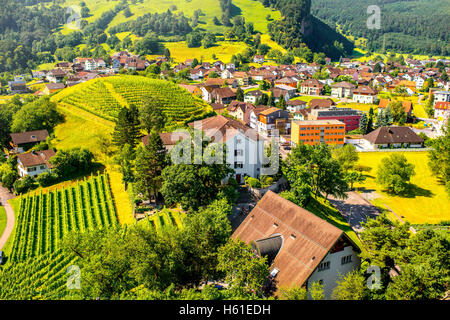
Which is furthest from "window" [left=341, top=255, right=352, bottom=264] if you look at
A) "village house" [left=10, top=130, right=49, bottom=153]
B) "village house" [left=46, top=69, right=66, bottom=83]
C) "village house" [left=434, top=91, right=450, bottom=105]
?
"village house" [left=46, top=69, right=66, bottom=83]

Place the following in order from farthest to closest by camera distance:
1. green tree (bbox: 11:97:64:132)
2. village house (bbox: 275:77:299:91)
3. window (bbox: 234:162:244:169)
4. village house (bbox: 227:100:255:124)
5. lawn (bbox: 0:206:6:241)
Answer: village house (bbox: 275:77:299:91), village house (bbox: 227:100:255:124), green tree (bbox: 11:97:64:132), window (bbox: 234:162:244:169), lawn (bbox: 0:206:6:241)

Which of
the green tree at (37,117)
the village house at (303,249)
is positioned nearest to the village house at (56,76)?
the green tree at (37,117)

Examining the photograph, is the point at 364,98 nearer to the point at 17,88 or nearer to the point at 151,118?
the point at 151,118

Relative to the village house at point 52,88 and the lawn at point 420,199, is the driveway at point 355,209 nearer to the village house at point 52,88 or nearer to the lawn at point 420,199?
the lawn at point 420,199

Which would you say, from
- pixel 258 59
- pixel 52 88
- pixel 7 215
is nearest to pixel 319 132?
pixel 7 215

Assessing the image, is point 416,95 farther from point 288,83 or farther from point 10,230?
point 10,230

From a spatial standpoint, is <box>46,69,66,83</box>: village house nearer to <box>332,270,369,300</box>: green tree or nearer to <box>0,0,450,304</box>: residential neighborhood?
<box>0,0,450,304</box>: residential neighborhood

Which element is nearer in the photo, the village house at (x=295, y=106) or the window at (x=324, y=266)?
the window at (x=324, y=266)
